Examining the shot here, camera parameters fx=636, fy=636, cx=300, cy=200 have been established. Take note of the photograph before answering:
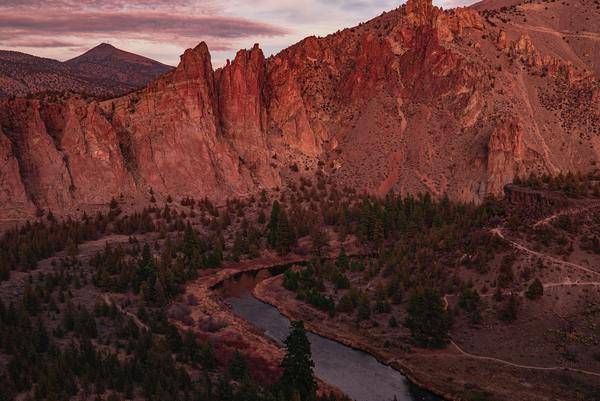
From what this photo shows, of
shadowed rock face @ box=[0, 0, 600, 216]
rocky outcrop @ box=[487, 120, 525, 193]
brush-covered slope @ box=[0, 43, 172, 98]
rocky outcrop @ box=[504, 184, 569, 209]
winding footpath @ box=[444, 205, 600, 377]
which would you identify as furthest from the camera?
brush-covered slope @ box=[0, 43, 172, 98]

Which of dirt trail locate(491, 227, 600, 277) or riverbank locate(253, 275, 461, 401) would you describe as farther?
dirt trail locate(491, 227, 600, 277)

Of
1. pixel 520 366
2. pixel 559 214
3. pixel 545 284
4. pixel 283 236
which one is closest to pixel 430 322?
pixel 520 366

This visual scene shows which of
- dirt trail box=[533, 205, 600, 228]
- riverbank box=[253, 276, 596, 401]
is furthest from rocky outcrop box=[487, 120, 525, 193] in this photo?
riverbank box=[253, 276, 596, 401]

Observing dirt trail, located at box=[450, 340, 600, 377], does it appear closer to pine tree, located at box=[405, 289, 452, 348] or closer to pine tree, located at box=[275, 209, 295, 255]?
pine tree, located at box=[405, 289, 452, 348]

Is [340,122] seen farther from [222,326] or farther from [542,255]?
[222,326]

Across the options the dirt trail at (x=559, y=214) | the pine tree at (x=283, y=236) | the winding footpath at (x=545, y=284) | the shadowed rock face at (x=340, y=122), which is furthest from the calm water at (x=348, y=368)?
the shadowed rock face at (x=340, y=122)

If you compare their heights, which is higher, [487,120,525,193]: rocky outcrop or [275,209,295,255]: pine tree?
[487,120,525,193]: rocky outcrop

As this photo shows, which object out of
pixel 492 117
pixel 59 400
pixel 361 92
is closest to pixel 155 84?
pixel 361 92

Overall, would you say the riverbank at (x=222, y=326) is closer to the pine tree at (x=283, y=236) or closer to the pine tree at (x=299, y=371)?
the pine tree at (x=299, y=371)
